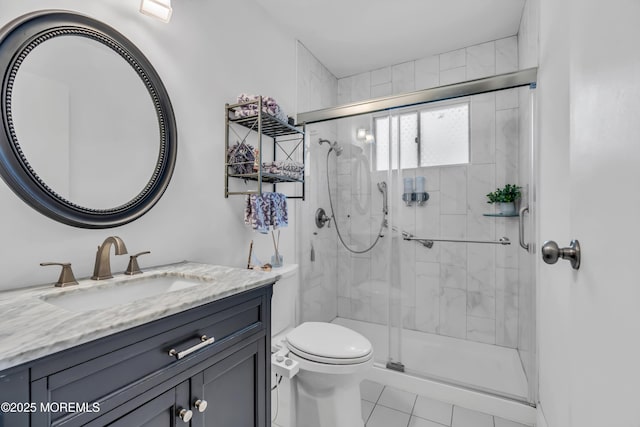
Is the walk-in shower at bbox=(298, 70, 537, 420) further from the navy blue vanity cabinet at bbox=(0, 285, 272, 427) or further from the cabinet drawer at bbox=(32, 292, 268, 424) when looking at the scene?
the cabinet drawer at bbox=(32, 292, 268, 424)

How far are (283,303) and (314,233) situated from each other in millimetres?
942

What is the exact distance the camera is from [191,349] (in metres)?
0.78

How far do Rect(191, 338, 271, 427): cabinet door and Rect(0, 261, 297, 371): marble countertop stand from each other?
22 cm

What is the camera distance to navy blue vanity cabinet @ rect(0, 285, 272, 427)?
561 mm

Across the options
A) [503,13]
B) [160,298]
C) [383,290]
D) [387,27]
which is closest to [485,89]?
[503,13]

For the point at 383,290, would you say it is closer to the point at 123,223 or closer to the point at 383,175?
the point at 383,175

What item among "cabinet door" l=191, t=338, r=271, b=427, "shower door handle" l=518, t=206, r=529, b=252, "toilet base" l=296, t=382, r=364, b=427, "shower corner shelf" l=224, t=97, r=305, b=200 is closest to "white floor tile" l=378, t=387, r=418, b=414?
"toilet base" l=296, t=382, r=364, b=427

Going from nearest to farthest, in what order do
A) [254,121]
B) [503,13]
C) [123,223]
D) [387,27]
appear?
[123,223] → [254,121] → [503,13] → [387,27]

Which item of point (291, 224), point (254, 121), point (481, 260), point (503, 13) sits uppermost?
point (503, 13)

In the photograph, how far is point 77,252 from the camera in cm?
102

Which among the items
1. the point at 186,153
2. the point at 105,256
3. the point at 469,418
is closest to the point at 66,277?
the point at 105,256

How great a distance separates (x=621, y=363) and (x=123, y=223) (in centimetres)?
144

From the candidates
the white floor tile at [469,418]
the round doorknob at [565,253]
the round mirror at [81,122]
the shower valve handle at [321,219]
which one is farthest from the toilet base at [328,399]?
the shower valve handle at [321,219]

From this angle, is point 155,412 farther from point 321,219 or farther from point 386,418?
point 321,219
